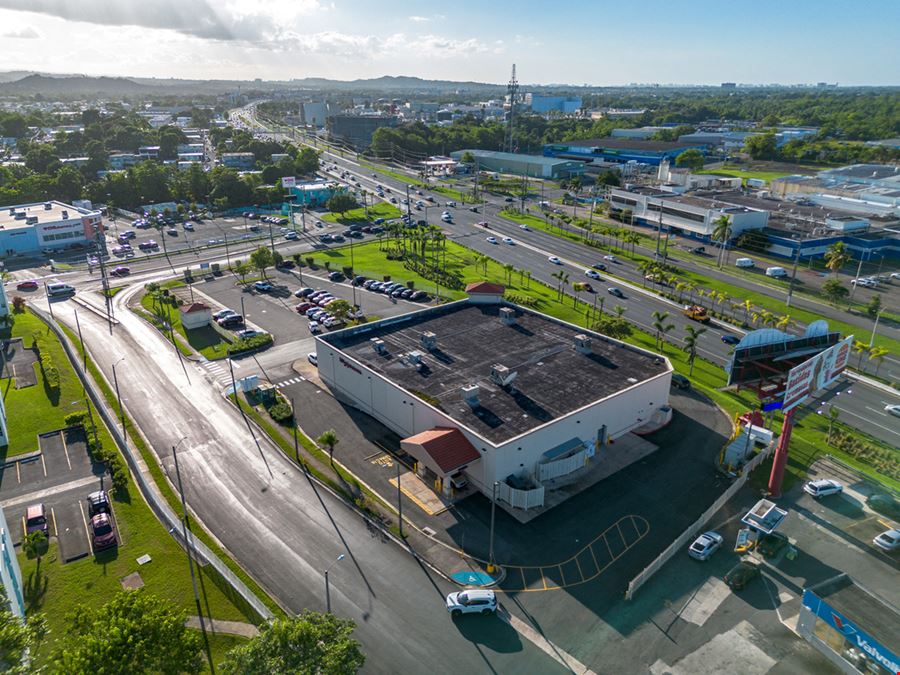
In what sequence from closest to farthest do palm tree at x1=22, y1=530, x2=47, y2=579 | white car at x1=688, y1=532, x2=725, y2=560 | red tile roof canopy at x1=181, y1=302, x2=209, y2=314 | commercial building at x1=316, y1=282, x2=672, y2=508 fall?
palm tree at x1=22, y1=530, x2=47, y2=579 → white car at x1=688, y1=532, x2=725, y2=560 → commercial building at x1=316, y1=282, x2=672, y2=508 → red tile roof canopy at x1=181, y1=302, x2=209, y2=314

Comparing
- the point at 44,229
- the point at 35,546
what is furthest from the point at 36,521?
the point at 44,229

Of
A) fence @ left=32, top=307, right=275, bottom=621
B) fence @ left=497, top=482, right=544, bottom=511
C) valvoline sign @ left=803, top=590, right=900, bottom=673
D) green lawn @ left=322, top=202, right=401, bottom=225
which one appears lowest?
fence @ left=32, top=307, right=275, bottom=621

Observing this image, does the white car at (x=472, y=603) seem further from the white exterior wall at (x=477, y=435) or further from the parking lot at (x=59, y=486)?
the parking lot at (x=59, y=486)

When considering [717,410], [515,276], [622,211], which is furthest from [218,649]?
[622,211]

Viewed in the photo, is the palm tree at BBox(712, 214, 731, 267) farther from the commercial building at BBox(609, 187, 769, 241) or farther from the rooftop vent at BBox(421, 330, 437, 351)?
the rooftop vent at BBox(421, 330, 437, 351)

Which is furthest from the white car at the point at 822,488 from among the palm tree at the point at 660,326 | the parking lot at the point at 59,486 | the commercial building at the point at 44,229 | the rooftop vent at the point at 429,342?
the commercial building at the point at 44,229

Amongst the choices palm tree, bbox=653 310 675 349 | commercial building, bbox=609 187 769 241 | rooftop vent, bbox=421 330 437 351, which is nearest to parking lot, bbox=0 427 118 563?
rooftop vent, bbox=421 330 437 351
